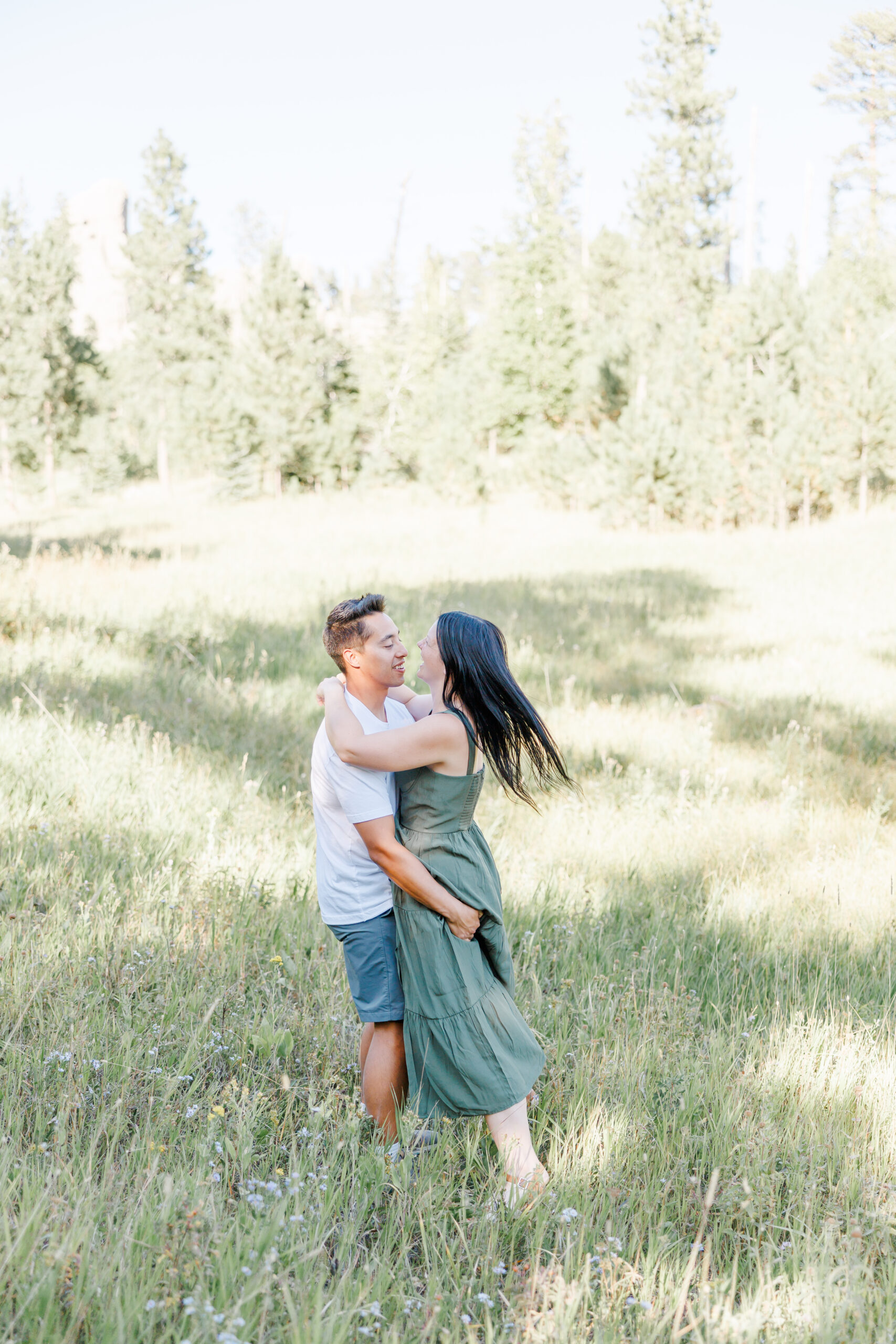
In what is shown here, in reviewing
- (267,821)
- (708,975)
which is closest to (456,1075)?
(708,975)

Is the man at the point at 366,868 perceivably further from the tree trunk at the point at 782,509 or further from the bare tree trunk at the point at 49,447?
the bare tree trunk at the point at 49,447

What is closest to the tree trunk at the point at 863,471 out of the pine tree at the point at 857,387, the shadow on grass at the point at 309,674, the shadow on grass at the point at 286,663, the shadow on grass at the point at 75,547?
the pine tree at the point at 857,387

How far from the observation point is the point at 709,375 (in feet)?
78.2

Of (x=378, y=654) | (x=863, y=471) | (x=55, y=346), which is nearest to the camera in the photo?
(x=378, y=654)

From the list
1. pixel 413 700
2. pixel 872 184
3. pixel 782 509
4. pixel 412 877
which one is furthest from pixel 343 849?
pixel 872 184

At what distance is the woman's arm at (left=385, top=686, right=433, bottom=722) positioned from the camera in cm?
280

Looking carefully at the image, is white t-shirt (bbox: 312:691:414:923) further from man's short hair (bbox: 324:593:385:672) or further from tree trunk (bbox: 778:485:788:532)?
tree trunk (bbox: 778:485:788:532)

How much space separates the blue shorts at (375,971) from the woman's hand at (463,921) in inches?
9.6

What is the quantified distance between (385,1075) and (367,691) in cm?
108

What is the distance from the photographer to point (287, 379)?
29234mm

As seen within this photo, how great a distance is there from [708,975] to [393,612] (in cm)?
699

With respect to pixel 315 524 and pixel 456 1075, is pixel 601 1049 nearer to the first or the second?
pixel 456 1075

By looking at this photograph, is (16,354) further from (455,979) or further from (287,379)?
(455,979)

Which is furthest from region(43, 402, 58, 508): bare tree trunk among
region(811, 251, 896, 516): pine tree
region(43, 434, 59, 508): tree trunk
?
region(811, 251, 896, 516): pine tree
